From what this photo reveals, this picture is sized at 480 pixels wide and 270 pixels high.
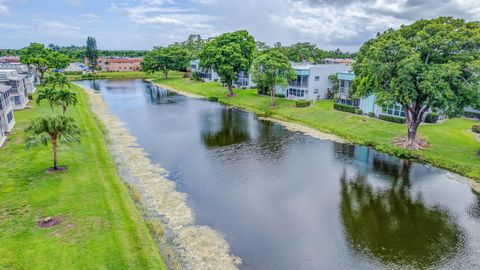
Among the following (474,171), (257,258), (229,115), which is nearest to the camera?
(257,258)

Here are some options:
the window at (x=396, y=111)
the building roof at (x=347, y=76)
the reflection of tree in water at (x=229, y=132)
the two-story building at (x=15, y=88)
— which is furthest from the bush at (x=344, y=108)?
the two-story building at (x=15, y=88)

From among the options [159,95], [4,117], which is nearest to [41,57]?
[159,95]

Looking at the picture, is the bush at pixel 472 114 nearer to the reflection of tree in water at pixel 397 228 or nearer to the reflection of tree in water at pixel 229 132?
the reflection of tree in water at pixel 397 228

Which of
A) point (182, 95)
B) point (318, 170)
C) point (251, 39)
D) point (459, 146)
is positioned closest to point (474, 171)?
point (459, 146)

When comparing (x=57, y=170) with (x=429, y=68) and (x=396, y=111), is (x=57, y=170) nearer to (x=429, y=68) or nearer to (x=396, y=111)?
(x=429, y=68)

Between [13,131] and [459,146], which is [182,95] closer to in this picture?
[13,131]

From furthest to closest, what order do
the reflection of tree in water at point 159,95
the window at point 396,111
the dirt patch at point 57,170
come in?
the reflection of tree in water at point 159,95 < the window at point 396,111 < the dirt patch at point 57,170
